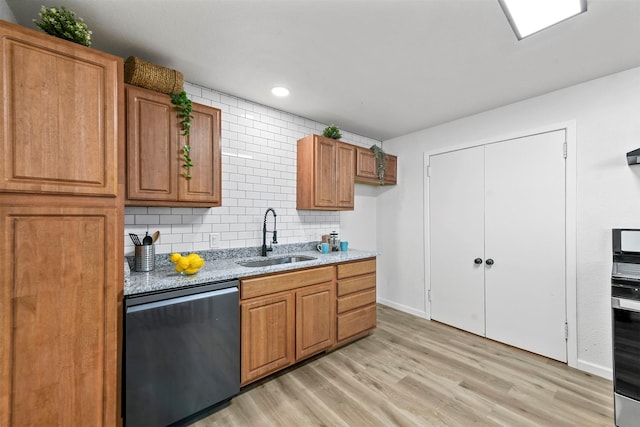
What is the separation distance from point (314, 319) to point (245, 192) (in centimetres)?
143

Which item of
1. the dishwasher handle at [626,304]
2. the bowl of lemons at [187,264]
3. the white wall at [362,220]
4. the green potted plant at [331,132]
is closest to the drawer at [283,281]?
the bowl of lemons at [187,264]

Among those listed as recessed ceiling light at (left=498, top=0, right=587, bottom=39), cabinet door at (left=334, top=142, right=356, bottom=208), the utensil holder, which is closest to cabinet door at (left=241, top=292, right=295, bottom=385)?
the utensil holder

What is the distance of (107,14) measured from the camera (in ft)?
5.20

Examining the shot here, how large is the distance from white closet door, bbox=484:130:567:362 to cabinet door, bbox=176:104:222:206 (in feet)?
9.39

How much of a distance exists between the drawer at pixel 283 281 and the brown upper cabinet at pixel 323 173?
80 cm

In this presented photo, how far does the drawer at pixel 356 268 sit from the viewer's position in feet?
8.89

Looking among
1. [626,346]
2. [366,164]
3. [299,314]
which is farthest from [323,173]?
[626,346]

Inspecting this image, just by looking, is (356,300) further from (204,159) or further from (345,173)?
(204,159)

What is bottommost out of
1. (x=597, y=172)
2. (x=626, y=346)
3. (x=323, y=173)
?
(x=626, y=346)

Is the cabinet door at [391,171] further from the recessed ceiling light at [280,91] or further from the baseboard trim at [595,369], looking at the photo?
the baseboard trim at [595,369]

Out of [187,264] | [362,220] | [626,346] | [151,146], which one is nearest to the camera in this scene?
[626,346]

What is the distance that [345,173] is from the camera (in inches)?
128

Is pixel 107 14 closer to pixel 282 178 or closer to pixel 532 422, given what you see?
pixel 282 178

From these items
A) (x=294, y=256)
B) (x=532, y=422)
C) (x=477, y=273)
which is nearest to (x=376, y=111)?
(x=294, y=256)
